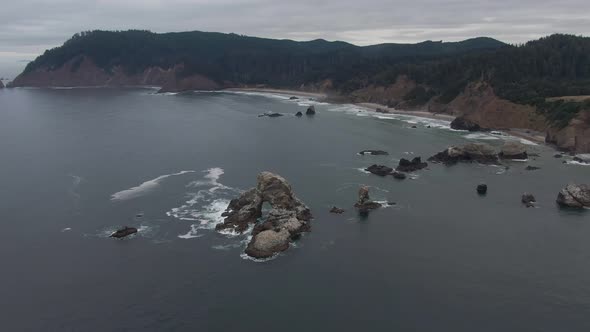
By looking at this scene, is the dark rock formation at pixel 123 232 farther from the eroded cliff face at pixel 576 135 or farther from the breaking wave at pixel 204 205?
the eroded cliff face at pixel 576 135

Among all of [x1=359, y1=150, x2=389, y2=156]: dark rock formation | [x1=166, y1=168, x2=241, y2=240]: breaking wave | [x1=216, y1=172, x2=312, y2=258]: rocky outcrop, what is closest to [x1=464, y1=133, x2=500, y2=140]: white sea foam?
[x1=359, y1=150, x2=389, y2=156]: dark rock formation

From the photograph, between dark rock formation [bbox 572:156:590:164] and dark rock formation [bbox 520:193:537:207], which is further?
dark rock formation [bbox 572:156:590:164]

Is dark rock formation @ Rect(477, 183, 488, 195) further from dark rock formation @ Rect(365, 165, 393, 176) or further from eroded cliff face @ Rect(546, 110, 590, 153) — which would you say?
eroded cliff face @ Rect(546, 110, 590, 153)

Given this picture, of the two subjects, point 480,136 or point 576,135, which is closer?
point 576,135

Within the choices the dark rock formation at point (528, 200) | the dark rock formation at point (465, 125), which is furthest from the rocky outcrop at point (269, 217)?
the dark rock formation at point (465, 125)

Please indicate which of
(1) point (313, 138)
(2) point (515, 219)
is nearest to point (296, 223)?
(2) point (515, 219)

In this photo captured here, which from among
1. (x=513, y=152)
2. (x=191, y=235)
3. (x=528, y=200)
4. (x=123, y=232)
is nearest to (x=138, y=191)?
(x=123, y=232)

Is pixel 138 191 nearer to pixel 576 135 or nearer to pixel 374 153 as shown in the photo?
pixel 374 153

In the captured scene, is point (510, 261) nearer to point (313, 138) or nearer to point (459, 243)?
point (459, 243)
